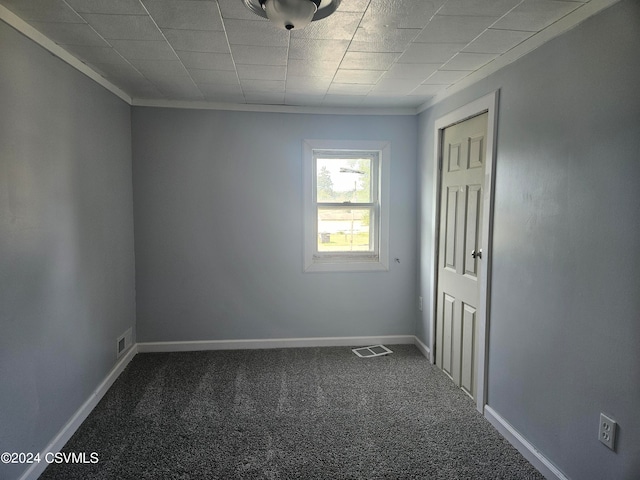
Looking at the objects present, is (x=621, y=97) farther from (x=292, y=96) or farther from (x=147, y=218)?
(x=147, y=218)

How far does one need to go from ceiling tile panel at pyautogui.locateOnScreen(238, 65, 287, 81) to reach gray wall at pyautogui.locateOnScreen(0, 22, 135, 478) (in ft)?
3.35

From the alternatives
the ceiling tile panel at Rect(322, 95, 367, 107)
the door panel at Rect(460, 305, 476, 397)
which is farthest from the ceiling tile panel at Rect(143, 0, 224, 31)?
the door panel at Rect(460, 305, 476, 397)

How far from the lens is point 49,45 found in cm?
207

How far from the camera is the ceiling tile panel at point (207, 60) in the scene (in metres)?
2.26

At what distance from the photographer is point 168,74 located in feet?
8.67

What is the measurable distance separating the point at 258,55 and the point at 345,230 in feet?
6.30

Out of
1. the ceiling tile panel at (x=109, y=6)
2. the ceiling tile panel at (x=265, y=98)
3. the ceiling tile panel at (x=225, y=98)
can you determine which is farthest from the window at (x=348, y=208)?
the ceiling tile panel at (x=109, y=6)

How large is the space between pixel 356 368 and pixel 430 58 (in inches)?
94.5

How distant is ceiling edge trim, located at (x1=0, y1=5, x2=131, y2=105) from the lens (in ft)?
5.76

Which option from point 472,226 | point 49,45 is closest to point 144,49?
point 49,45

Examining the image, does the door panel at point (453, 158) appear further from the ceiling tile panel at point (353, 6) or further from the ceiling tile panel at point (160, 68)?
the ceiling tile panel at point (160, 68)

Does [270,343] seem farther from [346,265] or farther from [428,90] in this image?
[428,90]

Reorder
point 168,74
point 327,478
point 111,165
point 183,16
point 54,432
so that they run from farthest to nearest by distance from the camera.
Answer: point 111,165 < point 168,74 < point 54,432 < point 327,478 < point 183,16

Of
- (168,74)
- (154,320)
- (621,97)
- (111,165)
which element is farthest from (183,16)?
(154,320)
